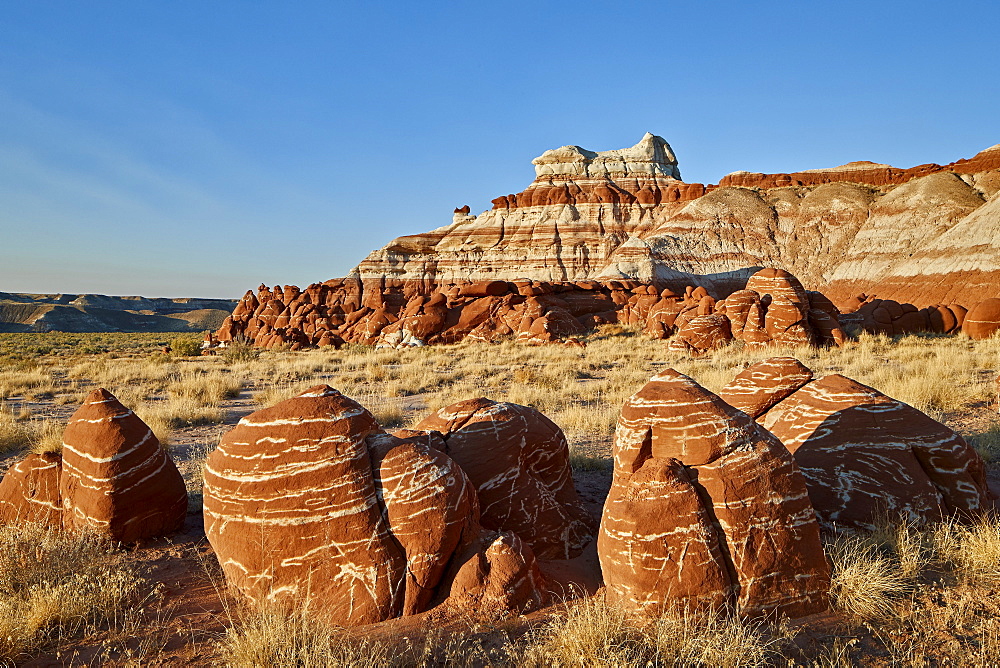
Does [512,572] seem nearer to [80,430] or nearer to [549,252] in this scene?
[80,430]

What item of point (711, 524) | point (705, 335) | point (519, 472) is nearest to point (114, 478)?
point (519, 472)

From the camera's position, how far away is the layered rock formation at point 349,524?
3.51 m

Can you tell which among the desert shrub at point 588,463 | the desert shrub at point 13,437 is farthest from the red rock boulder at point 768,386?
the desert shrub at point 13,437

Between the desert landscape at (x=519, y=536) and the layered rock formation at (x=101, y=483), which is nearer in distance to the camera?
the desert landscape at (x=519, y=536)

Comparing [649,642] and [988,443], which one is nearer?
[649,642]

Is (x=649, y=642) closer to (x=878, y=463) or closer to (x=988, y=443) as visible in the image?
(x=878, y=463)

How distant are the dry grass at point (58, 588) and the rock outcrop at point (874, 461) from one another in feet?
16.6

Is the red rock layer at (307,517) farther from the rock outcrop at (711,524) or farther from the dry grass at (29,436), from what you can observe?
the dry grass at (29,436)

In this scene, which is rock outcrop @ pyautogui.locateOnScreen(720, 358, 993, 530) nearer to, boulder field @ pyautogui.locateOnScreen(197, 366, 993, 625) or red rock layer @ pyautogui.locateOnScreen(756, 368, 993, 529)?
red rock layer @ pyautogui.locateOnScreen(756, 368, 993, 529)

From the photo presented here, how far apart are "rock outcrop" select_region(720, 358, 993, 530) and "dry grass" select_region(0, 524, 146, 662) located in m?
5.06

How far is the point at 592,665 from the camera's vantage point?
2.89 metres

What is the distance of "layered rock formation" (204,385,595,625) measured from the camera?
11.5 ft

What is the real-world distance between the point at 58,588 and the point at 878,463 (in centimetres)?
600

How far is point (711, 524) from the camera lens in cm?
346
